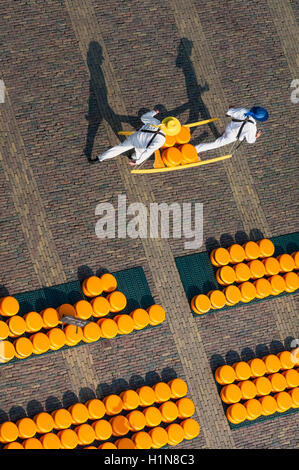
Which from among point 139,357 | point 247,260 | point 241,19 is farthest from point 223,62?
point 139,357

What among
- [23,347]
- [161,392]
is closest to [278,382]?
[161,392]

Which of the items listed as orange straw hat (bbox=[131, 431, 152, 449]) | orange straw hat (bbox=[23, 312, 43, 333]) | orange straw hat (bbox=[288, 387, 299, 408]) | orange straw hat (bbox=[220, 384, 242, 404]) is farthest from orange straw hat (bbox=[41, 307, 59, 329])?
orange straw hat (bbox=[288, 387, 299, 408])

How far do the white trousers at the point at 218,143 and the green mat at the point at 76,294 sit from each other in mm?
3792

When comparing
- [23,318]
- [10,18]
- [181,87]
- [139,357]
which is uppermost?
[10,18]

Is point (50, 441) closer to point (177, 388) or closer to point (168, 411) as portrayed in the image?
point (168, 411)

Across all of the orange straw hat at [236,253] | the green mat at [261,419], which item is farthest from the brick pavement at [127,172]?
the orange straw hat at [236,253]

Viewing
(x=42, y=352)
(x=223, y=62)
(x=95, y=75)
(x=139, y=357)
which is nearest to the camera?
(x=42, y=352)

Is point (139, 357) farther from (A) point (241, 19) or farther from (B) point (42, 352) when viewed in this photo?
(A) point (241, 19)

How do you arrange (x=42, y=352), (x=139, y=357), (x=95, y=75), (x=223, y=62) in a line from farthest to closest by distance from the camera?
(x=223, y=62), (x=95, y=75), (x=139, y=357), (x=42, y=352)

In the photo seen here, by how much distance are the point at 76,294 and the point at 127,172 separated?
→ 146 inches

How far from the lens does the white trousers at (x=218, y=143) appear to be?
17125 mm

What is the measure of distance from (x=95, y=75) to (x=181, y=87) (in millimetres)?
2573

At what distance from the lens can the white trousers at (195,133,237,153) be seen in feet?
56.2

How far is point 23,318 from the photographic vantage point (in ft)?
50.7
